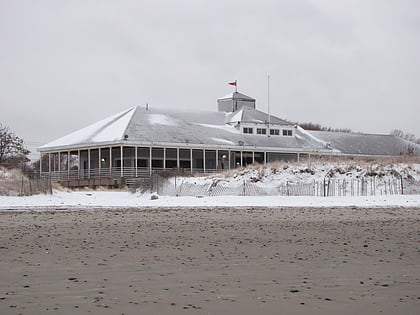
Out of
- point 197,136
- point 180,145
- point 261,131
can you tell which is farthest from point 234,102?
point 180,145

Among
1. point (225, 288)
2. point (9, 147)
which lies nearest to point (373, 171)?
point (225, 288)

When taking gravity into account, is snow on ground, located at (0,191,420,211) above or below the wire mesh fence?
below

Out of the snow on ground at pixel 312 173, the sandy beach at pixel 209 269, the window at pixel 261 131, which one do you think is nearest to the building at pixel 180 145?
the window at pixel 261 131

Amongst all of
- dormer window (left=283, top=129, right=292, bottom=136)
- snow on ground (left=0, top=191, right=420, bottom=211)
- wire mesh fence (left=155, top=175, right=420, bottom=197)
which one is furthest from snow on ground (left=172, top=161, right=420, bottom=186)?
dormer window (left=283, top=129, right=292, bottom=136)

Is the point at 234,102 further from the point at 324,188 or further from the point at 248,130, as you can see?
the point at 324,188

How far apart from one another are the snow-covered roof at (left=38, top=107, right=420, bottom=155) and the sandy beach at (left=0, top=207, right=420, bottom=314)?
3695 cm

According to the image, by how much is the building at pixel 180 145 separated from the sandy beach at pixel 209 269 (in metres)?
35.6

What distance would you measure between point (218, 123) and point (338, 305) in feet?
174

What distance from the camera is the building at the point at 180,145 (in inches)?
1954

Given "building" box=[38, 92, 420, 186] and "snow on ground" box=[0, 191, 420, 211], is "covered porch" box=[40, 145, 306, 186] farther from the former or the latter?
"snow on ground" box=[0, 191, 420, 211]

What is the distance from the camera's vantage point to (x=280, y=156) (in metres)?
57.5

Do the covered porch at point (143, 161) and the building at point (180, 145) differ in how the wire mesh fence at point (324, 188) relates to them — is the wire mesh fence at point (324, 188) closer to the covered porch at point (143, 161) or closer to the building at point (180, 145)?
the building at point (180, 145)

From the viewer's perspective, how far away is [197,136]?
5244cm

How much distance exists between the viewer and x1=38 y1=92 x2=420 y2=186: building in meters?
49.6
